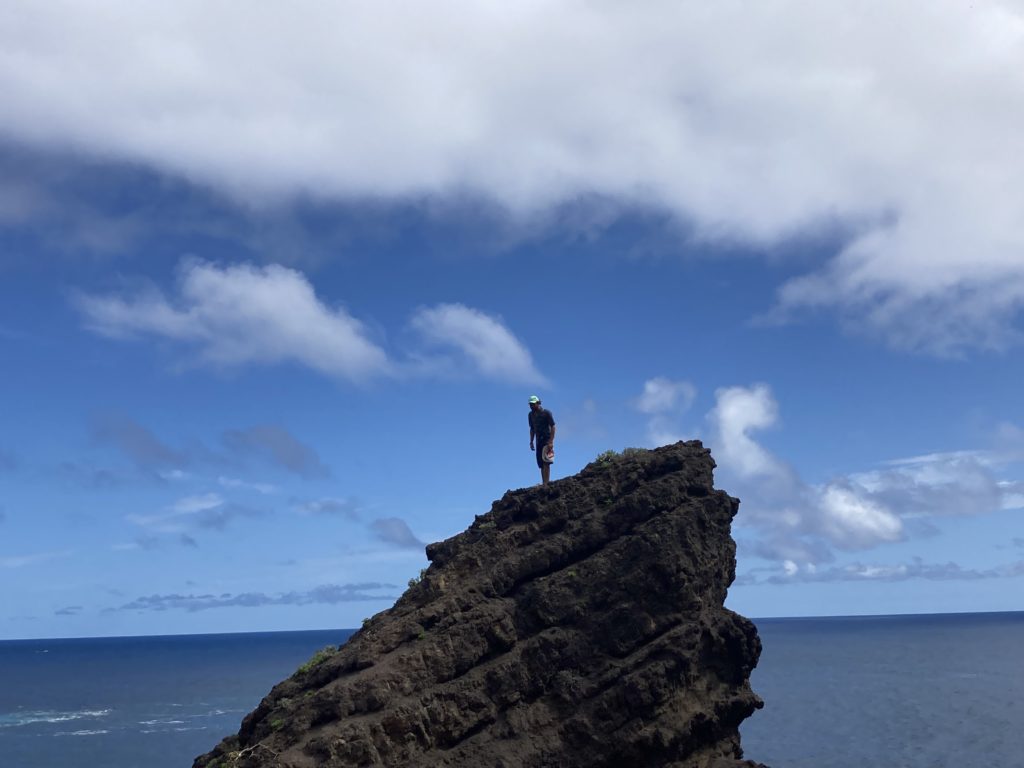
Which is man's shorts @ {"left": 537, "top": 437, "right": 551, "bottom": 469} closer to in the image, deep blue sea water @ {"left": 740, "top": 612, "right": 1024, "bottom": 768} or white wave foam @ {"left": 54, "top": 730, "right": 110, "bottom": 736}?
deep blue sea water @ {"left": 740, "top": 612, "right": 1024, "bottom": 768}

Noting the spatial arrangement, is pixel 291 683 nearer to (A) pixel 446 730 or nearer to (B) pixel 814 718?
(A) pixel 446 730

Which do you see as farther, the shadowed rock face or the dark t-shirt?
the dark t-shirt

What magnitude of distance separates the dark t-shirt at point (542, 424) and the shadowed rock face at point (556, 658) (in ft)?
Answer: 12.3

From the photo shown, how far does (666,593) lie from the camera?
24578mm

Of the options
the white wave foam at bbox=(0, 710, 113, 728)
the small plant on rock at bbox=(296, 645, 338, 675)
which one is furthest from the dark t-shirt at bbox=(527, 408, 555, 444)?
the white wave foam at bbox=(0, 710, 113, 728)

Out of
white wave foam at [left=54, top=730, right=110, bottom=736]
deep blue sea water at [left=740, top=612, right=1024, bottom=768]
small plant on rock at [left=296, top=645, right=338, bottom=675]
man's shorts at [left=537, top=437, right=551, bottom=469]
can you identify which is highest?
man's shorts at [left=537, top=437, right=551, bottom=469]

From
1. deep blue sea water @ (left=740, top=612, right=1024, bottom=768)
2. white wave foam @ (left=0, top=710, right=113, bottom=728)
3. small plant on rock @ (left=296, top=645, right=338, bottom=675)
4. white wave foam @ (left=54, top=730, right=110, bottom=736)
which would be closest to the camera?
small plant on rock @ (left=296, top=645, right=338, bottom=675)

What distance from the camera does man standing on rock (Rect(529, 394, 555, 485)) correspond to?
98.6ft

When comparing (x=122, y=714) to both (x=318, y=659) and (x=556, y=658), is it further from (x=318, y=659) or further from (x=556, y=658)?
(x=556, y=658)

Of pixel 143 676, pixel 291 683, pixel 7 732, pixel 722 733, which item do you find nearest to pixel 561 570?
pixel 722 733

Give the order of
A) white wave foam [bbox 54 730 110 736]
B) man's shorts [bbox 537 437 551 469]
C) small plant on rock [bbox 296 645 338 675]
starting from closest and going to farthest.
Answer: small plant on rock [bbox 296 645 338 675]
man's shorts [bbox 537 437 551 469]
white wave foam [bbox 54 730 110 736]

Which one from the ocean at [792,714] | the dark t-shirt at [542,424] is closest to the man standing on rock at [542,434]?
the dark t-shirt at [542,424]

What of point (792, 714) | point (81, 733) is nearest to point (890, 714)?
point (792, 714)

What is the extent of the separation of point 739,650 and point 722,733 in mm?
2051
